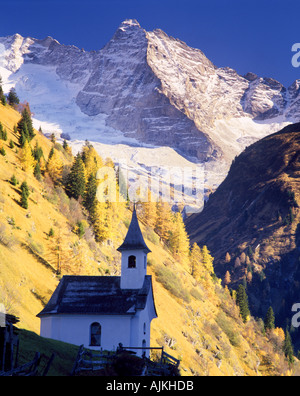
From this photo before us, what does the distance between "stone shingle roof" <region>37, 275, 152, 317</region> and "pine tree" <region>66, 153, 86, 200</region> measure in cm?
4181

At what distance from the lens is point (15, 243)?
65625 millimetres

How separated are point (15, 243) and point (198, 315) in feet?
131

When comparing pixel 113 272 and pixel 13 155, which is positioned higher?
pixel 13 155

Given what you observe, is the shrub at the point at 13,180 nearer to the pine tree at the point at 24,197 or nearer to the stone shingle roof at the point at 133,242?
the pine tree at the point at 24,197

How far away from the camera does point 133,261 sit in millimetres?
49844

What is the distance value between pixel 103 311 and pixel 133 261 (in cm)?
598

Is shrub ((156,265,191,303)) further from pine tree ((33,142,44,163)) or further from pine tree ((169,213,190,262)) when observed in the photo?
pine tree ((33,142,44,163))

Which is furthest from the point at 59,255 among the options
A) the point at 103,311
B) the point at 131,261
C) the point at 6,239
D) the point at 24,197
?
the point at 103,311

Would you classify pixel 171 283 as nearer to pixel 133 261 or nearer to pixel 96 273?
pixel 96 273

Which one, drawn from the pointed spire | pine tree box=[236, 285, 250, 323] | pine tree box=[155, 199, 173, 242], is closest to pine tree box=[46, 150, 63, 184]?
pine tree box=[155, 199, 173, 242]

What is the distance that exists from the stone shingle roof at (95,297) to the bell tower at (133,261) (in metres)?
0.67
